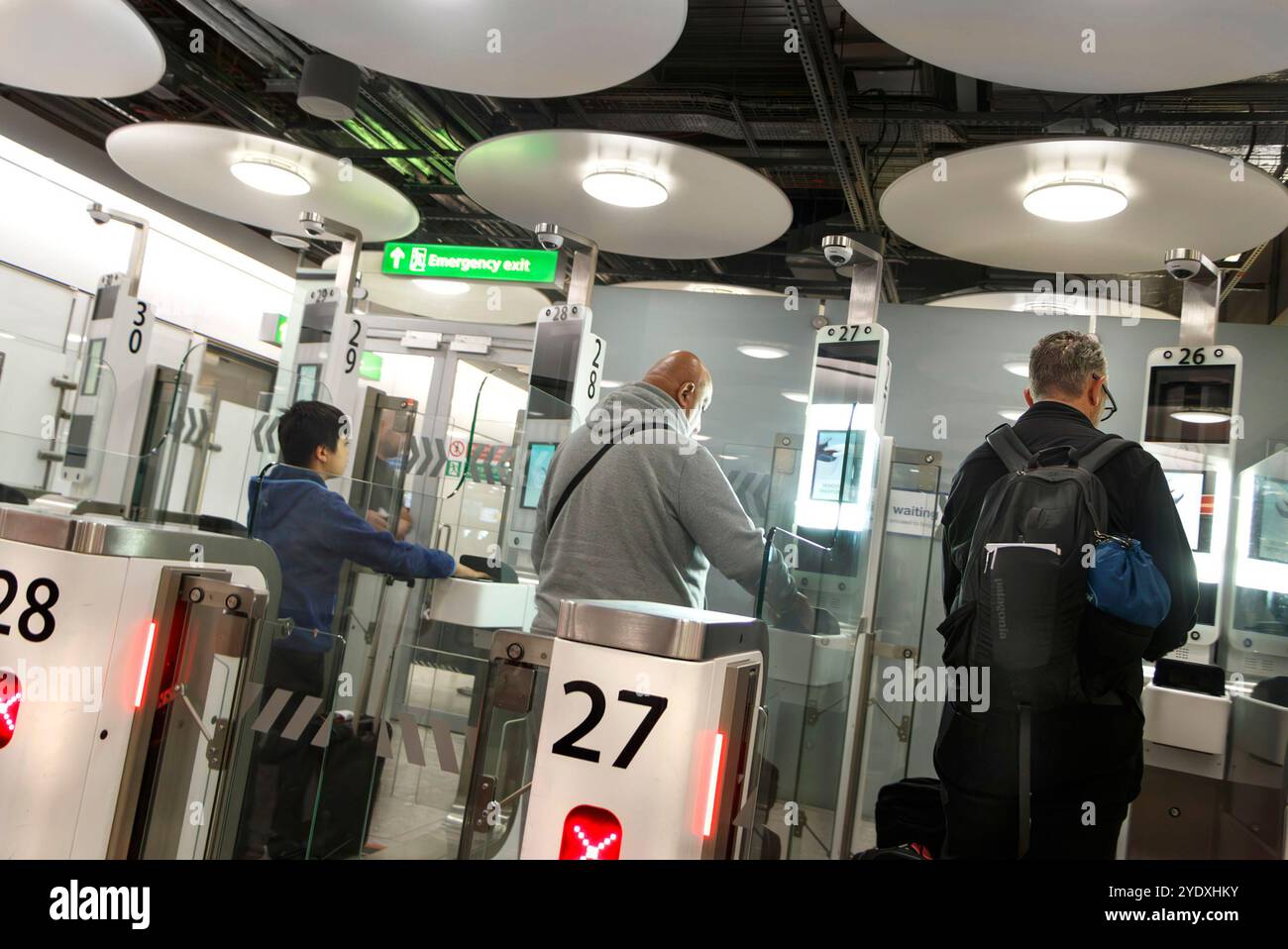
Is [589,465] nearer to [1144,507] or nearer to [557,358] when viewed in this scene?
[1144,507]

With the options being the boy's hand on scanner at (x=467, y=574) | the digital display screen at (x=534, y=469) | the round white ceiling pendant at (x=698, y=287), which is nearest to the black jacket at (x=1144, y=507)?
the boy's hand on scanner at (x=467, y=574)

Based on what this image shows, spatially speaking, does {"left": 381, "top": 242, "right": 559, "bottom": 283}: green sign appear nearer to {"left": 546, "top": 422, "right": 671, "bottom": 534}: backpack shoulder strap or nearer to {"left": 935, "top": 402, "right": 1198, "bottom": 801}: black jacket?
{"left": 546, "top": 422, "right": 671, "bottom": 534}: backpack shoulder strap

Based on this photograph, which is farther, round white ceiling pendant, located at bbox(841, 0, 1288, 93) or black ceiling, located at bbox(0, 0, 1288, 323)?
black ceiling, located at bbox(0, 0, 1288, 323)

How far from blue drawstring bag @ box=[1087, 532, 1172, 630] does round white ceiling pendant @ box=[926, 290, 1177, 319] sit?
5.86m

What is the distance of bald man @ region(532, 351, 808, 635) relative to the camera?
274 cm

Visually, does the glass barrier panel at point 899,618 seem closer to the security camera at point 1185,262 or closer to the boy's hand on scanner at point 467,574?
the security camera at point 1185,262

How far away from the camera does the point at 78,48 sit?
4.93 meters

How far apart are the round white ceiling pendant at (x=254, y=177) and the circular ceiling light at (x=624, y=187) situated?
1678mm

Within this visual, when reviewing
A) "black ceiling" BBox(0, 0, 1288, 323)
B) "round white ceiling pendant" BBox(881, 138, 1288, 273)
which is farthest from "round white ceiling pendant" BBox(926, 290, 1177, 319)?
"round white ceiling pendant" BBox(881, 138, 1288, 273)

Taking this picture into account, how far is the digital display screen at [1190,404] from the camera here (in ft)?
13.3

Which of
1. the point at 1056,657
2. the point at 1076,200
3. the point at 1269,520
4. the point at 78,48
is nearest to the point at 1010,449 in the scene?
the point at 1056,657

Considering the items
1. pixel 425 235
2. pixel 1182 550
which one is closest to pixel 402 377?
pixel 425 235

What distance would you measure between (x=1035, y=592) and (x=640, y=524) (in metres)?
1.05

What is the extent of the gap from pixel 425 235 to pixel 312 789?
29.5 ft
